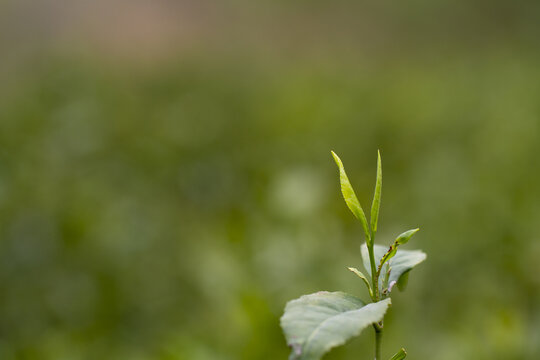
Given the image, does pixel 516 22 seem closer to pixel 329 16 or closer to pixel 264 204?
pixel 329 16

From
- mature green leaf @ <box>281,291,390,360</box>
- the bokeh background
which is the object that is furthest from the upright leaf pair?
the bokeh background

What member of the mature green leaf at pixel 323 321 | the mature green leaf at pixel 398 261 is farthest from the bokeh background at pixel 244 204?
the mature green leaf at pixel 323 321

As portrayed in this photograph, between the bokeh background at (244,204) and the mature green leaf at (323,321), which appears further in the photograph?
the bokeh background at (244,204)

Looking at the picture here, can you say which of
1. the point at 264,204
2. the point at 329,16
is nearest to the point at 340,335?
the point at 264,204

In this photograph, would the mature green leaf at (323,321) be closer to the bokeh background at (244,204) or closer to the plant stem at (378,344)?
the plant stem at (378,344)

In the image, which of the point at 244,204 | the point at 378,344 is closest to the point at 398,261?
the point at 378,344

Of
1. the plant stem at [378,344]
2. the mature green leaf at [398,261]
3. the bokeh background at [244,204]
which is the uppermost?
the bokeh background at [244,204]
